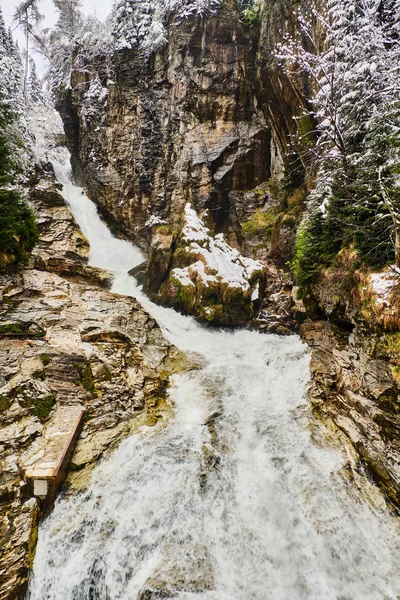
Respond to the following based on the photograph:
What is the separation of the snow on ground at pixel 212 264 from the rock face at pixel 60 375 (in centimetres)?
318

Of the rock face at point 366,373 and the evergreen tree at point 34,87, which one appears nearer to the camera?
the rock face at point 366,373

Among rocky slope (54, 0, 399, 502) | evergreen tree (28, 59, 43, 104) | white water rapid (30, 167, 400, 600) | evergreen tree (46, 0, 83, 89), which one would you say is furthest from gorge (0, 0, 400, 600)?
evergreen tree (46, 0, 83, 89)

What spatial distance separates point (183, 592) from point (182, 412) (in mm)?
3914

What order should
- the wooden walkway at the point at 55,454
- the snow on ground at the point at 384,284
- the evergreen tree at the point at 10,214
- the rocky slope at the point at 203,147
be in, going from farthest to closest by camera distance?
1. the rocky slope at the point at 203,147
2. the evergreen tree at the point at 10,214
3. the snow on ground at the point at 384,284
4. the wooden walkway at the point at 55,454

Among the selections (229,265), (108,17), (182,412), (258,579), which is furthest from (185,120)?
(258,579)

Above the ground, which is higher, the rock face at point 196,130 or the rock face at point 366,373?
the rock face at point 196,130

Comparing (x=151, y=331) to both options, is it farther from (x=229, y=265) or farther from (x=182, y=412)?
(x=229, y=265)

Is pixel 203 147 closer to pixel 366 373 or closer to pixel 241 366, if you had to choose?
pixel 241 366

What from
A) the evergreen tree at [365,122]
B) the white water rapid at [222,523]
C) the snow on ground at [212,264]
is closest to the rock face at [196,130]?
the snow on ground at [212,264]

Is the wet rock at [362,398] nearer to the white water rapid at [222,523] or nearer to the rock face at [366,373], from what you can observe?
the rock face at [366,373]

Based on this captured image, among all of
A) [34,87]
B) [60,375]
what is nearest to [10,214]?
[60,375]

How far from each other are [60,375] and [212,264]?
8401 mm

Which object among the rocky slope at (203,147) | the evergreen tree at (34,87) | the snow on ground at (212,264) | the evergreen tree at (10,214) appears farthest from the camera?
the evergreen tree at (34,87)

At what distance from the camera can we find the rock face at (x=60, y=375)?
5047 millimetres
